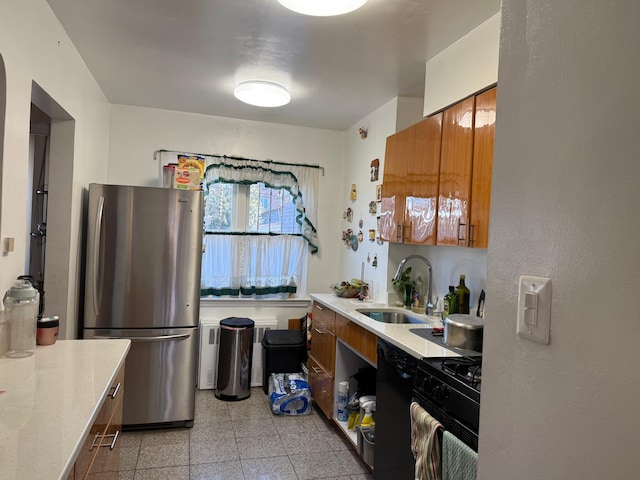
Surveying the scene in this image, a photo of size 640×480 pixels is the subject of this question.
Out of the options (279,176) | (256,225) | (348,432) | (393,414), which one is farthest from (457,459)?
(279,176)

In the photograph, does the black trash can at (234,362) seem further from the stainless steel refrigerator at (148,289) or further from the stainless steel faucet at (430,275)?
the stainless steel faucet at (430,275)

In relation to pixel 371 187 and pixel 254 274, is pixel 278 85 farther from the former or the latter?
pixel 254 274

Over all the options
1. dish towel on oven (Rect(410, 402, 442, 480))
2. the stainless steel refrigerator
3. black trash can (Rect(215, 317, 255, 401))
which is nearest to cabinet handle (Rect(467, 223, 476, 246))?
dish towel on oven (Rect(410, 402, 442, 480))

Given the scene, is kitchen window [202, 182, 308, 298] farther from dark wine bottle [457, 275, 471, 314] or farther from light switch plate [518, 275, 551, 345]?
light switch plate [518, 275, 551, 345]

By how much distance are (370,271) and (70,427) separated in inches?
105

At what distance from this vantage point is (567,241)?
68cm

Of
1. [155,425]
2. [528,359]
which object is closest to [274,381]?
[155,425]

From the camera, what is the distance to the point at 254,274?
4035 mm

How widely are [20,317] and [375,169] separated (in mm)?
2603

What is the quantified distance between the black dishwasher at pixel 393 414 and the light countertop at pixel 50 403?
1.25 m

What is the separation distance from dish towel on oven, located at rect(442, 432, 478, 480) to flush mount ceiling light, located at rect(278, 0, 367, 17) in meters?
1.72

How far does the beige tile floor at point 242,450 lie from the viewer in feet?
8.19

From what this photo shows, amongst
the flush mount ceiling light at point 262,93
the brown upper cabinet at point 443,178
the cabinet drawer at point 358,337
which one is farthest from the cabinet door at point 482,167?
the flush mount ceiling light at point 262,93

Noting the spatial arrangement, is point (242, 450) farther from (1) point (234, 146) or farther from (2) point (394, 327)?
(1) point (234, 146)
